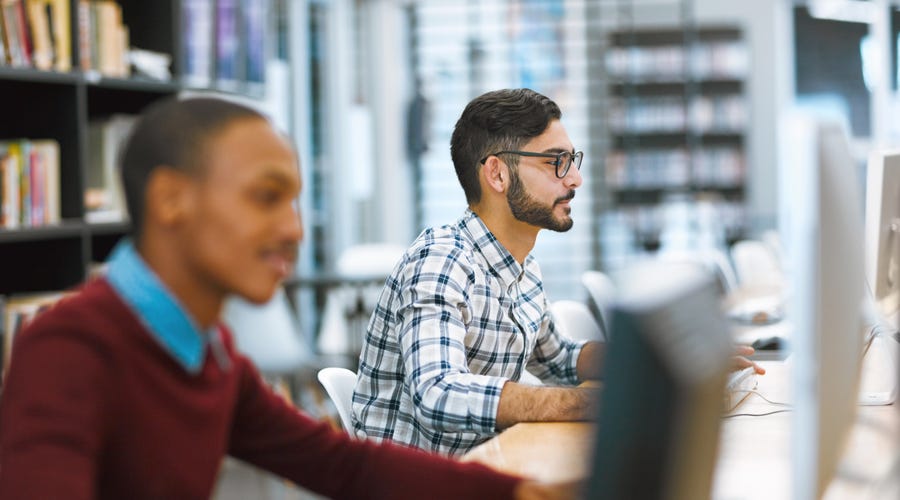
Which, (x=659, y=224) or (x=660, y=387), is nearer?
(x=660, y=387)

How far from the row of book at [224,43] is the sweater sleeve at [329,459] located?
282 cm

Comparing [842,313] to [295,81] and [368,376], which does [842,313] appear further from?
[295,81]

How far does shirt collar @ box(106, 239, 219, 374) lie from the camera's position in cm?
94

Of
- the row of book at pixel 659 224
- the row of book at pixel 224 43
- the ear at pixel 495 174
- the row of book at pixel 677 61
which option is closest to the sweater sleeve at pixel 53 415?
the ear at pixel 495 174

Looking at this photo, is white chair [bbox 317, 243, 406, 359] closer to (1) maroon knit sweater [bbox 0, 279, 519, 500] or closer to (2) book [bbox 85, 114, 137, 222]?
(2) book [bbox 85, 114, 137, 222]

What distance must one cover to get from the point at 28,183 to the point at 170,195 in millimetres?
2323

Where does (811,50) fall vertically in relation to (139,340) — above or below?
above

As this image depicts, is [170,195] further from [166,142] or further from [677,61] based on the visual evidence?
[677,61]

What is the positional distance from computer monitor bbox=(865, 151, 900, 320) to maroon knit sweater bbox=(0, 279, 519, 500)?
1.19 m

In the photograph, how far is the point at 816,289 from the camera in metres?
0.91

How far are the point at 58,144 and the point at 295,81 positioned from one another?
3387 mm

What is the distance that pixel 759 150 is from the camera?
34.5ft

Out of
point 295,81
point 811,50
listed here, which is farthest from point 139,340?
point 811,50

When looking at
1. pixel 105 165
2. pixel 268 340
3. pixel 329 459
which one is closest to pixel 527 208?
pixel 329 459
